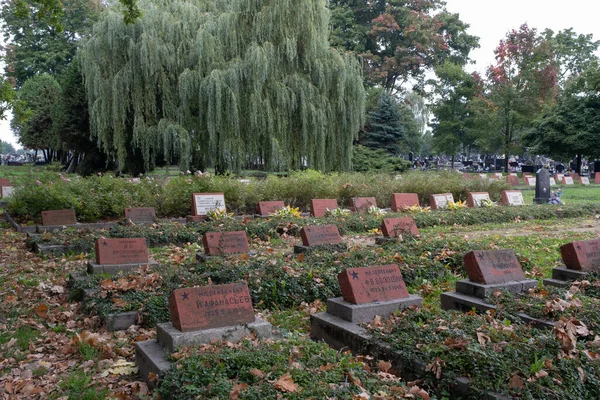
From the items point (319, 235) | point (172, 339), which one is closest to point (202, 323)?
point (172, 339)

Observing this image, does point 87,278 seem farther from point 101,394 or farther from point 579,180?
point 579,180

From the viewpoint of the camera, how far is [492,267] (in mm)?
5762

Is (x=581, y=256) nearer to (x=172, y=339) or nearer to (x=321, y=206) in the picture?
(x=172, y=339)

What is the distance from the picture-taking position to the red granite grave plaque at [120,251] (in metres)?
7.14

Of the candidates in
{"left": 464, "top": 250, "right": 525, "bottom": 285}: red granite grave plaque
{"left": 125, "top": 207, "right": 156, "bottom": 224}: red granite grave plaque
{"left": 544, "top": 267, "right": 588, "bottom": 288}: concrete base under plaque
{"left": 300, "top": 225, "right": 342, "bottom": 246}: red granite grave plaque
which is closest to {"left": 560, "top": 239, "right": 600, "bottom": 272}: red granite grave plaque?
{"left": 544, "top": 267, "right": 588, "bottom": 288}: concrete base under plaque

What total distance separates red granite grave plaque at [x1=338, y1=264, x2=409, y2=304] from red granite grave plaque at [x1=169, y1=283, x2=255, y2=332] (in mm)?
1002

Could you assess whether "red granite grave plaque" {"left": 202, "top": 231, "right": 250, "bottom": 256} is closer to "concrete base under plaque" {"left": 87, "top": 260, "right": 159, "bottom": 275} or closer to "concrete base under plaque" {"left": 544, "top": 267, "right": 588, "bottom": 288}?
"concrete base under plaque" {"left": 87, "top": 260, "right": 159, "bottom": 275}

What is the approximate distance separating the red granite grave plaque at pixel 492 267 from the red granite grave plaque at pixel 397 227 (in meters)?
3.51

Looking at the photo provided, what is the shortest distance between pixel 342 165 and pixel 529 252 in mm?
11782

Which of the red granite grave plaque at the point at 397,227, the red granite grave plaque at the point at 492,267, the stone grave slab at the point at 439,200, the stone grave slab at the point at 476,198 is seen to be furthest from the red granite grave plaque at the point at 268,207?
the red granite grave plaque at the point at 492,267

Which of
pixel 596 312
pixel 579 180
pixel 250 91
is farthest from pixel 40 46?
pixel 596 312

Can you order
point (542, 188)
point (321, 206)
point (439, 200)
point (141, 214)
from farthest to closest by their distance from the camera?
point (542, 188) < point (439, 200) < point (321, 206) < point (141, 214)

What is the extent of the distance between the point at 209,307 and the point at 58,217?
844 cm

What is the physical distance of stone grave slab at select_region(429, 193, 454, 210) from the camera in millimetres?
15359
